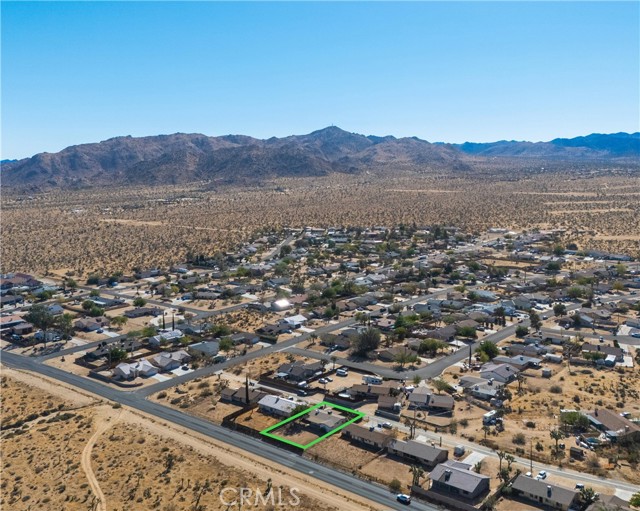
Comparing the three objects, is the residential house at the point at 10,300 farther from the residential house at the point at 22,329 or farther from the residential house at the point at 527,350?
the residential house at the point at 527,350

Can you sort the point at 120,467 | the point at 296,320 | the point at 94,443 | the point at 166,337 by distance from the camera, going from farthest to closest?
the point at 296,320, the point at 166,337, the point at 94,443, the point at 120,467

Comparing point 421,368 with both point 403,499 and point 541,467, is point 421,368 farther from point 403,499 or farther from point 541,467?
point 403,499

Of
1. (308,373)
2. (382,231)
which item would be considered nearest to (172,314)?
(308,373)

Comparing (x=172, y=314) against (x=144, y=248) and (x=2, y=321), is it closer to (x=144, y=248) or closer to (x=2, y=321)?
(x=2, y=321)

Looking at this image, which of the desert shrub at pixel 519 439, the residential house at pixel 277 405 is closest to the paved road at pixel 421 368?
the residential house at pixel 277 405

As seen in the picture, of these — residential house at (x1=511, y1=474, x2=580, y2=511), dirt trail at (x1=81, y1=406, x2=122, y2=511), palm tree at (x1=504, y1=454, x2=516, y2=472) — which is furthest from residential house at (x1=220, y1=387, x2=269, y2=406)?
residential house at (x1=511, y1=474, x2=580, y2=511)

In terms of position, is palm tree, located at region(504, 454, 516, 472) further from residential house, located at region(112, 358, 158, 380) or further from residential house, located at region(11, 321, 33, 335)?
residential house, located at region(11, 321, 33, 335)

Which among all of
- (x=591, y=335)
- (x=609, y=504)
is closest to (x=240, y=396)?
(x=609, y=504)
